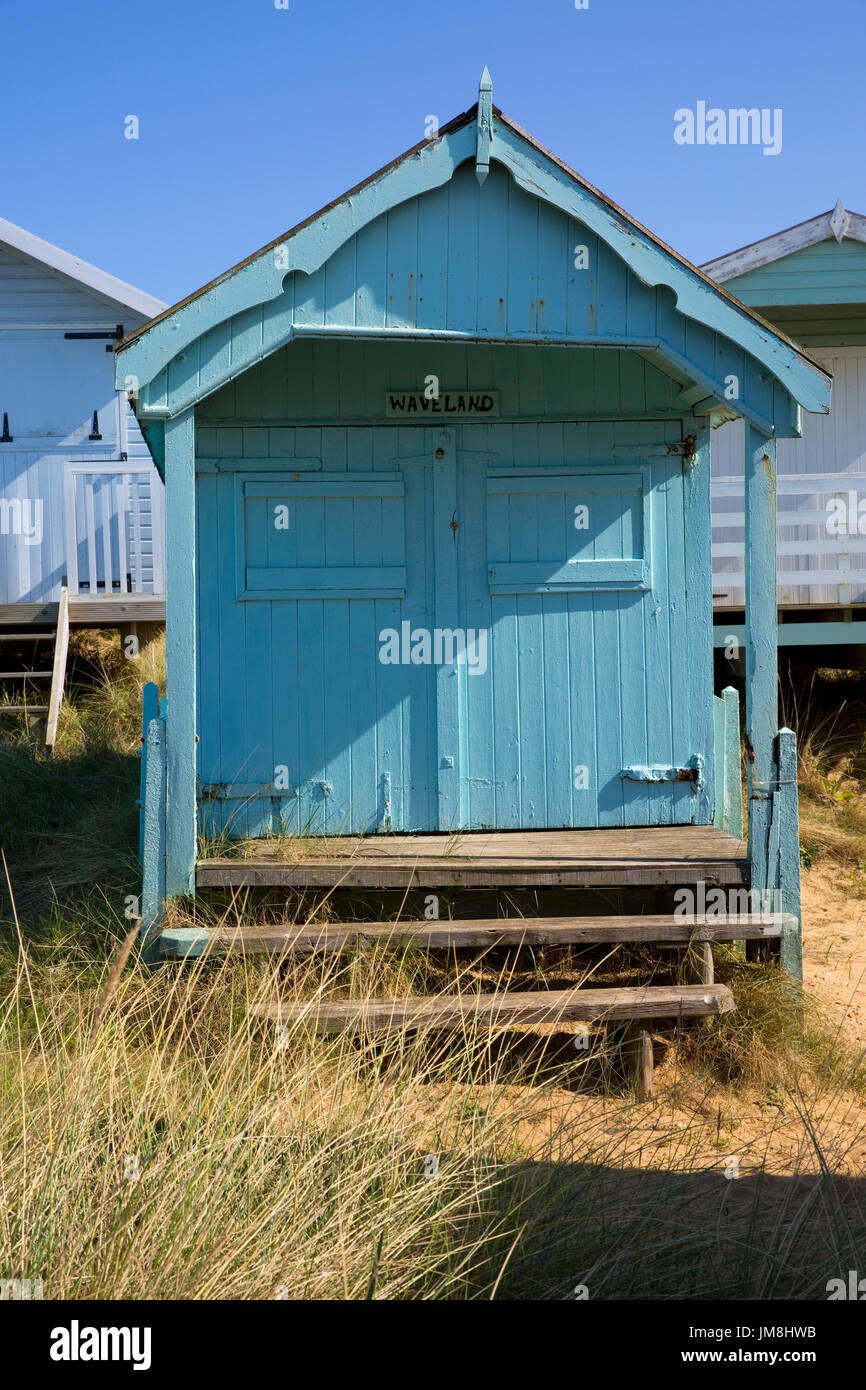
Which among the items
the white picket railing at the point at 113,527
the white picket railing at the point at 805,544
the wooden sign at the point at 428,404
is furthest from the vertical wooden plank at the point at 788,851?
the white picket railing at the point at 113,527

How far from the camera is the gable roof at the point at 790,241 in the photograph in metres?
10.4

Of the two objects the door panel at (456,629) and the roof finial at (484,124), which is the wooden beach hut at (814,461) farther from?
the roof finial at (484,124)

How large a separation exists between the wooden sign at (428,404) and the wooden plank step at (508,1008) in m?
3.22

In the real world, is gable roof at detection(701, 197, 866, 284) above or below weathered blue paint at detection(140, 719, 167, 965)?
above

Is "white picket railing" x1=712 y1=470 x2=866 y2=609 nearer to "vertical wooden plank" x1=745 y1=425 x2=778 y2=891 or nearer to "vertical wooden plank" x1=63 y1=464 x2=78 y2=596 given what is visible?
"vertical wooden plank" x1=745 y1=425 x2=778 y2=891

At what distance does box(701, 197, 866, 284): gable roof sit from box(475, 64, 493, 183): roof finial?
590 centimetres

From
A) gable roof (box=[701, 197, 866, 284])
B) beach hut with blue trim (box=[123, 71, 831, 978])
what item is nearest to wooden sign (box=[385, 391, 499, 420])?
beach hut with blue trim (box=[123, 71, 831, 978])

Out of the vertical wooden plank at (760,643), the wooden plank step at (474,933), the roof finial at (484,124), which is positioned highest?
the roof finial at (484,124)

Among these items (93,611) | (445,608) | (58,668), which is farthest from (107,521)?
(445,608)

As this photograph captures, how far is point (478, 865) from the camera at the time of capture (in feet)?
17.4

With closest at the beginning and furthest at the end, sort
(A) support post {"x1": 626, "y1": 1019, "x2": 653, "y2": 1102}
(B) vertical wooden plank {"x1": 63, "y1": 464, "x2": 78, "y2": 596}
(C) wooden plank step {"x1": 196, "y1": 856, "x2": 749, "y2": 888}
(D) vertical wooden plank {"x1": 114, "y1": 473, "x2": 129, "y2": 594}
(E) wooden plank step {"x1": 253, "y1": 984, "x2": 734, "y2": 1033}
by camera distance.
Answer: (E) wooden plank step {"x1": 253, "y1": 984, "x2": 734, "y2": 1033}, (A) support post {"x1": 626, "y1": 1019, "x2": 653, "y2": 1102}, (C) wooden plank step {"x1": 196, "y1": 856, "x2": 749, "y2": 888}, (B) vertical wooden plank {"x1": 63, "y1": 464, "x2": 78, "y2": 596}, (D) vertical wooden plank {"x1": 114, "y1": 473, "x2": 129, "y2": 594}

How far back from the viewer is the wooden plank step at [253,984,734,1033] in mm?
4371

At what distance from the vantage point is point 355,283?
512 cm

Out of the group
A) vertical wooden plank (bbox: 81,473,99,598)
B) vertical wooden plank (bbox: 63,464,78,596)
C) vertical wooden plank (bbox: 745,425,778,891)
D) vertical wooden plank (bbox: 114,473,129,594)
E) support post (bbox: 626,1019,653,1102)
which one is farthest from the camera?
vertical wooden plank (bbox: 114,473,129,594)
